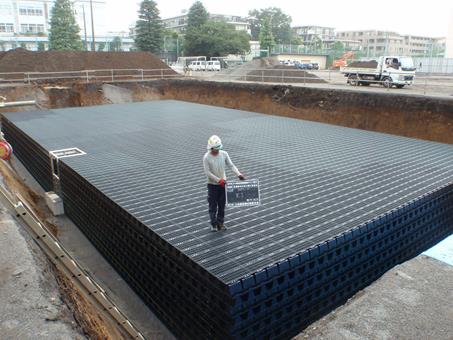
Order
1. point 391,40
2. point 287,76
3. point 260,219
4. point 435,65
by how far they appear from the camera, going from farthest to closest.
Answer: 1. point 391,40
2. point 435,65
3. point 287,76
4. point 260,219

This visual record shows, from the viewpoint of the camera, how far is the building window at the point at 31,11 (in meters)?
83.6

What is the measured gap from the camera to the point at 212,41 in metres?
59.2

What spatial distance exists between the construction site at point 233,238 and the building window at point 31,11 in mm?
86705

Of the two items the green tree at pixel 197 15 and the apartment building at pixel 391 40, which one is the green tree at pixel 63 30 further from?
the apartment building at pixel 391 40

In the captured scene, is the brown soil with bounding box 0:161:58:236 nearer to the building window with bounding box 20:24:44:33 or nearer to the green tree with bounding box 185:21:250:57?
the green tree with bounding box 185:21:250:57

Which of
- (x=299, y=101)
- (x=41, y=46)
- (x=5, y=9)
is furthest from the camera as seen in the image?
(x=5, y=9)

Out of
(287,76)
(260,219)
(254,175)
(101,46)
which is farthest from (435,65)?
(101,46)

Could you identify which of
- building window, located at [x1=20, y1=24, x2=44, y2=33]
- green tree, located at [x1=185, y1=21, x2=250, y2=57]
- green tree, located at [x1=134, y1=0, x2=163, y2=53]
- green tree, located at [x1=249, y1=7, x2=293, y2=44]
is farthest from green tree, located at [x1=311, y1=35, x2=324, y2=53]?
building window, located at [x1=20, y1=24, x2=44, y2=33]

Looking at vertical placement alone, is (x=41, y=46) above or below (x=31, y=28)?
below

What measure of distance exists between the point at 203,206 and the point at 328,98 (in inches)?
455

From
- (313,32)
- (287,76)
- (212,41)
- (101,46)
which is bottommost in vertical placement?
(287,76)

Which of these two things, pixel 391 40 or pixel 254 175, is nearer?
pixel 254 175

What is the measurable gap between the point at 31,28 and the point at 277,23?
197ft

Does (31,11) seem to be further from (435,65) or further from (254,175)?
(254,175)
